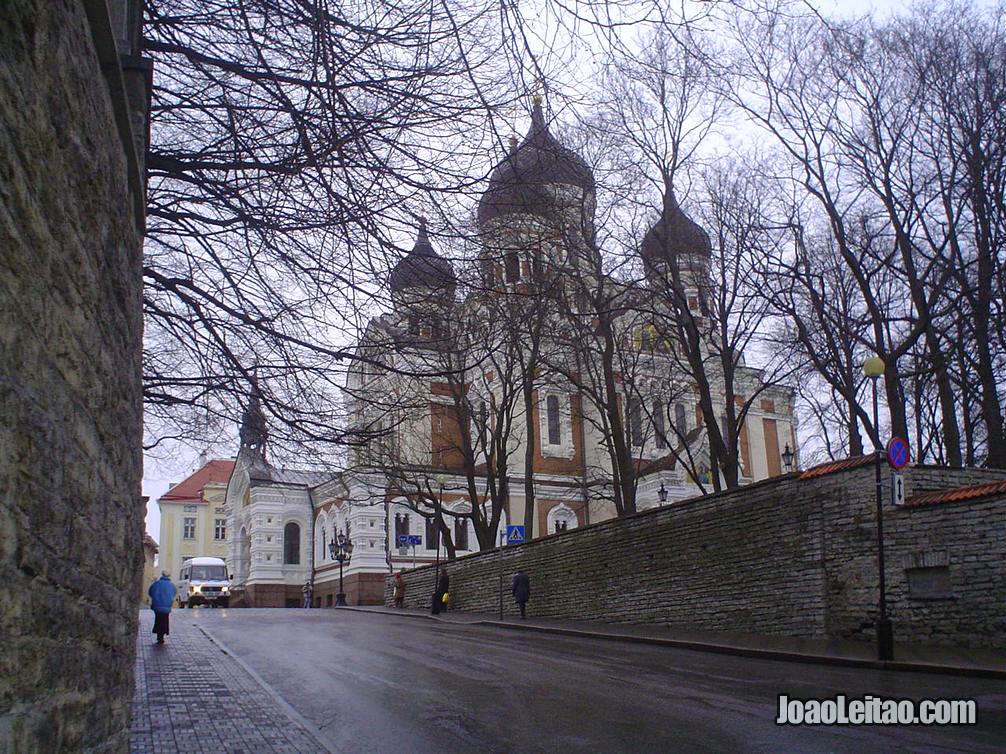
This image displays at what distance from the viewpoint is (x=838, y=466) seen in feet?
60.7

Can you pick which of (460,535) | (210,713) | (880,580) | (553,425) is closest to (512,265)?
(210,713)

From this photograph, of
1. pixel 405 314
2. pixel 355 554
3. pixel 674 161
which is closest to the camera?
pixel 405 314

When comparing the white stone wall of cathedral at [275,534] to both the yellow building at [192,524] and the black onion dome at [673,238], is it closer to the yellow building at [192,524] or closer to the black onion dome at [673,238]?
the yellow building at [192,524]

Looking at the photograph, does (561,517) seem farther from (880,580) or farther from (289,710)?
(289,710)

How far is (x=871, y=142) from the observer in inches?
986

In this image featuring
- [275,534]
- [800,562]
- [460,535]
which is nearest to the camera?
[800,562]

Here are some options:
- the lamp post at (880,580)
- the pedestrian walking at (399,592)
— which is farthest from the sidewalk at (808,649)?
the pedestrian walking at (399,592)

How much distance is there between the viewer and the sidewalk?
1394 cm

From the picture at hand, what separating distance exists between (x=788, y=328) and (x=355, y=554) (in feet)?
100

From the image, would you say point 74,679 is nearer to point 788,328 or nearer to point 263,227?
point 263,227

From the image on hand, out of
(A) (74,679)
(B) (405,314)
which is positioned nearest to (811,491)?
(B) (405,314)

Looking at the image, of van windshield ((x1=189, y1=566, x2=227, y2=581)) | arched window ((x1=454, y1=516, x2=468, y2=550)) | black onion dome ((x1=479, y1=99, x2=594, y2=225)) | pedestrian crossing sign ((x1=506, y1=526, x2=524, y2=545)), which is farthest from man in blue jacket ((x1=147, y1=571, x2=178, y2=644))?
arched window ((x1=454, y1=516, x2=468, y2=550))

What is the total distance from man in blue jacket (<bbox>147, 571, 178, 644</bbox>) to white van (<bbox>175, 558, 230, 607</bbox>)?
96.1 ft

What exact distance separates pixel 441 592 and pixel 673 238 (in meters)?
14.5
